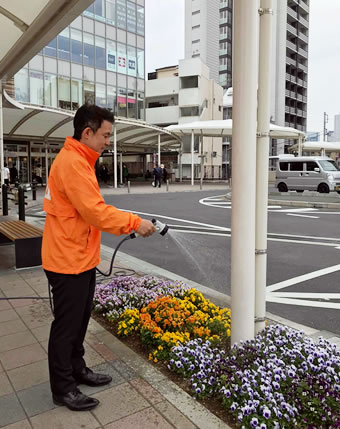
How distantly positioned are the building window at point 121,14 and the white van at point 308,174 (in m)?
20.7

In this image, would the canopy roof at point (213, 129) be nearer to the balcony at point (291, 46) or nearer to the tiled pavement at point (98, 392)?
the tiled pavement at point (98, 392)

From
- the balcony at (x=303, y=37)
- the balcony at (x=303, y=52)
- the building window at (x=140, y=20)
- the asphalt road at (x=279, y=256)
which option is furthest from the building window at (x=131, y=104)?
the balcony at (x=303, y=37)

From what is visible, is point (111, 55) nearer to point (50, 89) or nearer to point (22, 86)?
point (50, 89)

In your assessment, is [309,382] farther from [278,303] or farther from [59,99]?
[59,99]

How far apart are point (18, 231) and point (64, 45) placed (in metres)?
28.4

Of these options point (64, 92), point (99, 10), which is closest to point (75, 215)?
point (64, 92)

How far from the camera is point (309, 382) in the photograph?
2.39 meters

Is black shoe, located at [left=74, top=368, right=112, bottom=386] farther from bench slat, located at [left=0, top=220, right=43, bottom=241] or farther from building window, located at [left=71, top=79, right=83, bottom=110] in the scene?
building window, located at [left=71, top=79, right=83, bottom=110]

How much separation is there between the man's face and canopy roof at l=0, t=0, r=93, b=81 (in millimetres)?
3180

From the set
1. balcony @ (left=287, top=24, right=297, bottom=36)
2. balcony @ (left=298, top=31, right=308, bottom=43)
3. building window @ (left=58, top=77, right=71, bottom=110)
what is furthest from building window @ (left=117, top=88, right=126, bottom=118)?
balcony @ (left=298, top=31, right=308, bottom=43)

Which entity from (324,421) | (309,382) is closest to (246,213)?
(309,382)

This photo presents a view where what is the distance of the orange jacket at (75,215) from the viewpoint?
225cm

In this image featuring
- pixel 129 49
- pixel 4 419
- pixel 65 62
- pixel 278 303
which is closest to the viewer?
pixel 4 419

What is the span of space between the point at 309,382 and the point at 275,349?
36 cm
